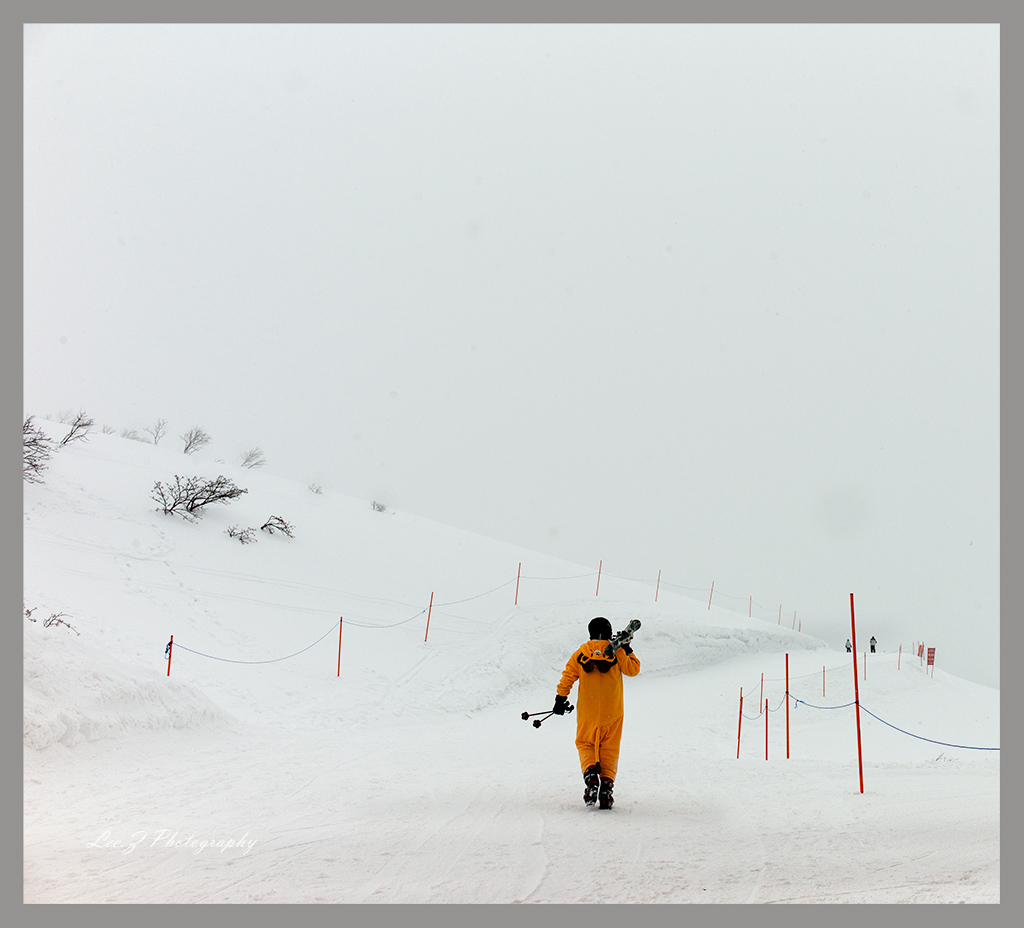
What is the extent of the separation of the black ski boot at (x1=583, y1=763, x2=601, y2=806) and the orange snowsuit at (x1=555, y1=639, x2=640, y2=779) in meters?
0.04

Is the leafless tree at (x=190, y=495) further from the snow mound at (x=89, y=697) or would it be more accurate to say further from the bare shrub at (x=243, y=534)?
the snow mound at (x=89, y=697)

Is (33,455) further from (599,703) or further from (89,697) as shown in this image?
(599,703)

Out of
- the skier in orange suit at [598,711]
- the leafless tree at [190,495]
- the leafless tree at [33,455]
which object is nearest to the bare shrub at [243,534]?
the leafless tree at [190,495]

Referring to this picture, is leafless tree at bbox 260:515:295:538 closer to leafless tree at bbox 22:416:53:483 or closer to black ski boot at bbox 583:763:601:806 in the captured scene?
leafless tree at bbox 22:416:53:483

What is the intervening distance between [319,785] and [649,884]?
444cm

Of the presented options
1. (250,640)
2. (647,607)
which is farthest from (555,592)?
(250,640)

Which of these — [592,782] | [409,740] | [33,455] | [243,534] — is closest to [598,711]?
[592,782]

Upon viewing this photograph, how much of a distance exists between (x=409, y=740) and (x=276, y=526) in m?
13.2

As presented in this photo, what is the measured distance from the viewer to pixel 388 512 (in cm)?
3134

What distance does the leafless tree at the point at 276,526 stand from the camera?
74.4ft

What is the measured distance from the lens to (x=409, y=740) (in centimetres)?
1127

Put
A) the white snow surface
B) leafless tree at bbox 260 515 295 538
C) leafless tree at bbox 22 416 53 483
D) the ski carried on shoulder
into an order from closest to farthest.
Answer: the white snow surface → the ski carried on shoulder → leafless tree at bbox 22 416 53 483 → leafless tree at bbox 260 515 295 538

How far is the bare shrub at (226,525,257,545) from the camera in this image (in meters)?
20.8

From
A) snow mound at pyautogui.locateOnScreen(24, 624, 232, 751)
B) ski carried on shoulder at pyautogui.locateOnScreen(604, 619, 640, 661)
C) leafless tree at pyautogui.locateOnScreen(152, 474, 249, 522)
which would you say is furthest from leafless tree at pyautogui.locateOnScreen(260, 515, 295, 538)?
ski carried on shoulder at pyautogui.locateOnScreen(604, 619, 640, 661)
